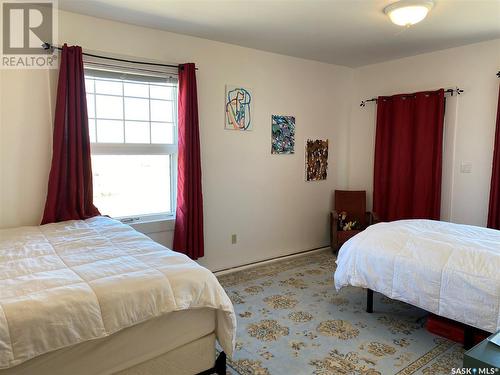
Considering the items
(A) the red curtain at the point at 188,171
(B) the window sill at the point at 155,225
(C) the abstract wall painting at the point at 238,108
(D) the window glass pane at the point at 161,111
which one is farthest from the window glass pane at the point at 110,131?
(C) the abstract wall painting at the point at 238,108

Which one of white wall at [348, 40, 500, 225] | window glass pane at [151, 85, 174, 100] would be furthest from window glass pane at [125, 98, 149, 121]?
white wall at [348, 40, 500, 225]

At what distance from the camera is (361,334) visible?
272 cm

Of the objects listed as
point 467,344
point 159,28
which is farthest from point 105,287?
point 159,28

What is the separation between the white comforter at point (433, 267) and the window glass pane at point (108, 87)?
8.16 ft

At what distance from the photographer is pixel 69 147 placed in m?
2.99

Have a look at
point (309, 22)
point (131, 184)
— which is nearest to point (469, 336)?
point (309, 22)

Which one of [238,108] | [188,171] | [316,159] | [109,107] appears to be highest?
[238,108]

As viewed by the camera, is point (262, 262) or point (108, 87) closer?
point (108, 87)

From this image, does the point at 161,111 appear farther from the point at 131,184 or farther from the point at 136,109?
the point at 131,184

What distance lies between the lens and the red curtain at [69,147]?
2924 mm

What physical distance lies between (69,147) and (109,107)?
1.87 feet

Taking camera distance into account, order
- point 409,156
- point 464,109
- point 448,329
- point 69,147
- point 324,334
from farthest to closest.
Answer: point 409,156, point 464,109, point 69,147, point 324,334, point 448,329

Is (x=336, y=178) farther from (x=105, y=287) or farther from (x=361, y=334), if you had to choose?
(x=105, y=287)

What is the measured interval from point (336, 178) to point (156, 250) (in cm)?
354
